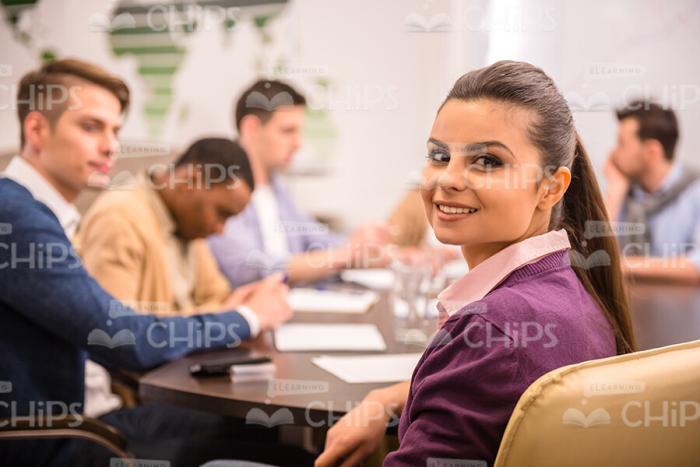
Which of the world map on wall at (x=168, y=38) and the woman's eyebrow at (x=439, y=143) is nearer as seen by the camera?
the woman's eyebrow at (x=439, y=143)

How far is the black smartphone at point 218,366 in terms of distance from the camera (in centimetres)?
167

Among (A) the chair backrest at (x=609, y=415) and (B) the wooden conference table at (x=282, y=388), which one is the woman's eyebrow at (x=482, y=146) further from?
(B) the wooden conference table at (x=282, y=388)

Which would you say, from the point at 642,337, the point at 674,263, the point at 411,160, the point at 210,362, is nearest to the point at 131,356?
the point at 210,362

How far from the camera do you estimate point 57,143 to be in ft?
6.21

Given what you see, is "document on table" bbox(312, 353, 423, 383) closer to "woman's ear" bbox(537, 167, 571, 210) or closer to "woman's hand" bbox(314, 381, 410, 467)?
"woman's hand" bbox(314, 381, 410, 467)

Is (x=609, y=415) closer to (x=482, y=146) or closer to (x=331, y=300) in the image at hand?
(x=482, y=146)

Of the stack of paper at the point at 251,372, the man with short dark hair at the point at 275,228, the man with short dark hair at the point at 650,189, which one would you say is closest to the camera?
the stack of paper at the point at 251,372

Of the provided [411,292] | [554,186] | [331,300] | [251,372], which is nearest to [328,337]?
[411,292]

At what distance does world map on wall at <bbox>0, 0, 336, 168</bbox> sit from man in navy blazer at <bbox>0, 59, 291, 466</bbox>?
78.4 inches

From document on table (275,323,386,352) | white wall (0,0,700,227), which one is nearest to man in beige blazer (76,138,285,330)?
document on table (275,323,386,352)

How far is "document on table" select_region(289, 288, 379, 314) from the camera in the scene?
2418mm

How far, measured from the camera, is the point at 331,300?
2.55 metres

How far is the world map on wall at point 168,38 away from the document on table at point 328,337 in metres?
2.29

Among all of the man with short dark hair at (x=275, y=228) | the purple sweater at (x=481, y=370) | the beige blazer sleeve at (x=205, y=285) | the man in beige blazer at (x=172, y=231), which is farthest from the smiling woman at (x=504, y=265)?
the man with short dark hair at (x=275, y=228)
